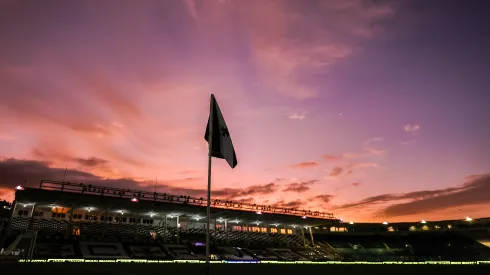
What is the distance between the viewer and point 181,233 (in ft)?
183

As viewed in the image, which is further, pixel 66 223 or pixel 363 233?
pixel 363 233

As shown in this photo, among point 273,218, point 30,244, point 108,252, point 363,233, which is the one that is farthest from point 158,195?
point 363,233

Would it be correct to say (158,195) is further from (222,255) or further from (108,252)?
(222,255)

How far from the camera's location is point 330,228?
9081 centimetres

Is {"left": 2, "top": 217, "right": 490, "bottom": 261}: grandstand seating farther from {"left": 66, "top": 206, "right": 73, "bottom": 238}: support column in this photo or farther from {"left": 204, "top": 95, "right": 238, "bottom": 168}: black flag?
{"left": 204, "top": 95, "right": 238, "bottom": 168}: black flag

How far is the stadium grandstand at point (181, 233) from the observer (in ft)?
127

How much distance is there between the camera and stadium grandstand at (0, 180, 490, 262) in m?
38.6

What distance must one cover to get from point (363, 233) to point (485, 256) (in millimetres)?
26830
